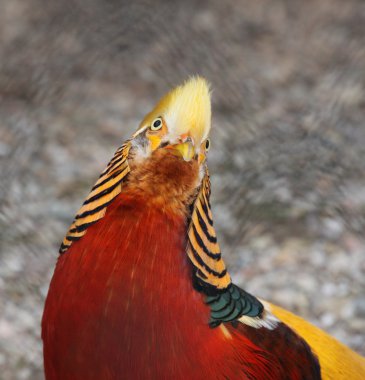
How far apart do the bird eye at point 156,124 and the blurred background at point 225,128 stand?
1800 mm

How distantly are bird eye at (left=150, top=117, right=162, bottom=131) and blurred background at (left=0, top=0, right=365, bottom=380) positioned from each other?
1.80 metres

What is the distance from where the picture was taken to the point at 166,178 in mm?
1855

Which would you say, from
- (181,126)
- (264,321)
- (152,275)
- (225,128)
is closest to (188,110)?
(181,126)

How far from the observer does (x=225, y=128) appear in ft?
15.2

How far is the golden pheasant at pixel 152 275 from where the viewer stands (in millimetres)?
1816

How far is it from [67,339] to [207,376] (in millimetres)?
394

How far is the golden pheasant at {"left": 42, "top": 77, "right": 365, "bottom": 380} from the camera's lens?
1816 mm

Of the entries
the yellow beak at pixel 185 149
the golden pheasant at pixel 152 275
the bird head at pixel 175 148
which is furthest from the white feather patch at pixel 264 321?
the yellow beak at pixel 185 149

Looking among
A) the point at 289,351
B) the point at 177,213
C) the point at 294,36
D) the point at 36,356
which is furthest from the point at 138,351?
the point at 294,36

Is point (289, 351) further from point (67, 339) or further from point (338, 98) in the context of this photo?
point (338, 98)

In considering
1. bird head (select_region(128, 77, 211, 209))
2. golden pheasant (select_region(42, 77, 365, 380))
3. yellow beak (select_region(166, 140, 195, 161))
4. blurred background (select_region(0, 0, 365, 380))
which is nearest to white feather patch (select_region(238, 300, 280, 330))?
golden pheasant (select_region(42, 77, 365, 380))

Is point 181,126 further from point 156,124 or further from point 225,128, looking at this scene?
point 225,128

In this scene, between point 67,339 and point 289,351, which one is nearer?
point 67,339

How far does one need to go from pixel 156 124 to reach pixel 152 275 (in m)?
0.42
